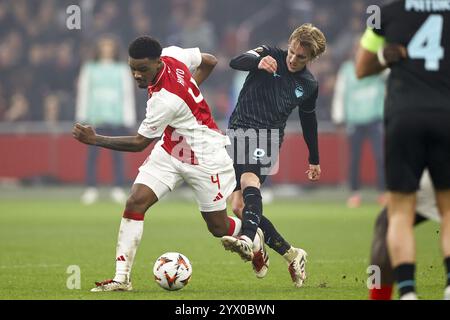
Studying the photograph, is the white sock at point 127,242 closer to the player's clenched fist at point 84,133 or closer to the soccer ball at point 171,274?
the soccer ball at point 171,274

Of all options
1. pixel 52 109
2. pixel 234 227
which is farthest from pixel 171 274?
pixel 52 109

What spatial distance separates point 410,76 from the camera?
6.64m

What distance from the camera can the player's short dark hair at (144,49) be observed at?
8.52m

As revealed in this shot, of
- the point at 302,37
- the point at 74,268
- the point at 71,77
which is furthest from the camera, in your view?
the point at 71,77

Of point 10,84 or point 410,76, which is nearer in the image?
point 410,76

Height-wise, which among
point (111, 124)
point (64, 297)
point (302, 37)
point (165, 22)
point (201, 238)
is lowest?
point (64, 297)

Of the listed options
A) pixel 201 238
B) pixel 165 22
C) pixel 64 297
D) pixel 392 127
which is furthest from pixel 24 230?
pixel 165 22

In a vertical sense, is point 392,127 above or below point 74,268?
above

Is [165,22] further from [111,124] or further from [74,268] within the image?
[74,268]

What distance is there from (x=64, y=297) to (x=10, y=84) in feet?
53.8

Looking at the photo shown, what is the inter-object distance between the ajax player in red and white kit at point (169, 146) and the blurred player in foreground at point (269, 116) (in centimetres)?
29

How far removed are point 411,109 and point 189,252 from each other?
225 inches

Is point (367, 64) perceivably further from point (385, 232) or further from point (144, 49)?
point (144, 49)

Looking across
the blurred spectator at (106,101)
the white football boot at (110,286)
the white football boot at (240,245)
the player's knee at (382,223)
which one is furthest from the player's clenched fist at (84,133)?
the blurred spectator at (106,101)
